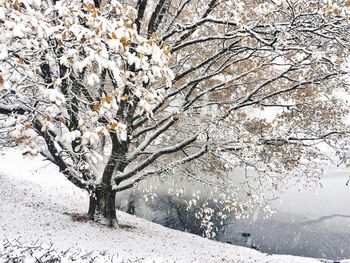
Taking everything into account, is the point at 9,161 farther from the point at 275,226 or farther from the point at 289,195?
the point at 289,195

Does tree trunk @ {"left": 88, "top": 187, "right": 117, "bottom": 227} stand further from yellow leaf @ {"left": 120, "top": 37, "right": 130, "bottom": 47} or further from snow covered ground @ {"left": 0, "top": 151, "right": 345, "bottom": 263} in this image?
yellow leaf @ {"left": 120, "top": 37, "right": 130, "bottom": 47}

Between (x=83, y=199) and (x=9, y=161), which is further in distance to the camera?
(x=9, y=161)

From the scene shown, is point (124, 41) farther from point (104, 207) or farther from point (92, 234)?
point (104, 207)

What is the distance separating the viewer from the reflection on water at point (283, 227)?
65.0 ft

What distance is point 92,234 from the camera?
11.0 m

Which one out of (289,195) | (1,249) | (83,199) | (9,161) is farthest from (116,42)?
(289,195)

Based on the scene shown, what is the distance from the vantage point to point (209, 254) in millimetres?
12477

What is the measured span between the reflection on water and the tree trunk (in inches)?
360

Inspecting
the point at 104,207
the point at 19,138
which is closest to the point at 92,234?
the point at 104,207

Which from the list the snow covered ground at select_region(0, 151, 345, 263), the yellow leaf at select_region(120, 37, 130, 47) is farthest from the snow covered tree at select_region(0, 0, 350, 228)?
the snow covered ground at select_region(0, 151, 345, 263)

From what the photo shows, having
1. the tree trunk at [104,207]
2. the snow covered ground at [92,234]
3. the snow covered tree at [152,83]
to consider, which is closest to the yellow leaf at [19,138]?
the snow covered tree at [152,83]

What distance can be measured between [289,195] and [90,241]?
90.6ft

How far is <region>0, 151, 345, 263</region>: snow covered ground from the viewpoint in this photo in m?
9.94

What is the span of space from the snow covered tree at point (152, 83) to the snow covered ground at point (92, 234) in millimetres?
1312
